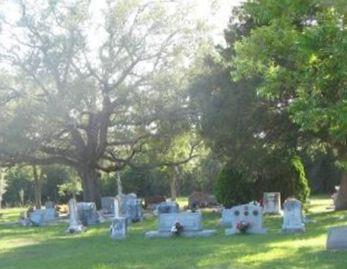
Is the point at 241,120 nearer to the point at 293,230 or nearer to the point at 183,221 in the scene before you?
the point at 183,221

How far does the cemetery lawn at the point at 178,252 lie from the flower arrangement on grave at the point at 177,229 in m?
0.65

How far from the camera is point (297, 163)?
3397 cm

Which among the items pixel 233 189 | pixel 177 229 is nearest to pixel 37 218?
pixel 233 189

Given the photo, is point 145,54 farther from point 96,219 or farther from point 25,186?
point 25,186

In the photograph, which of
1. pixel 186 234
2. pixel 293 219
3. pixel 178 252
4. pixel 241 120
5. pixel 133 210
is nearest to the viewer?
pixel 178 252

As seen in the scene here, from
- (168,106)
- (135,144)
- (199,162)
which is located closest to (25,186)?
(199,162)

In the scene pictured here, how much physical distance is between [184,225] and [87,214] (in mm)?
9195

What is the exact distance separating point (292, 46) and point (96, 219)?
68.3ft

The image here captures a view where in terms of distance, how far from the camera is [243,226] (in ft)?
65.2

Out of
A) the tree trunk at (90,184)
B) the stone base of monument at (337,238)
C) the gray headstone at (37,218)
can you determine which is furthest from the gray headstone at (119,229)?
the tree trunk at (90,184)

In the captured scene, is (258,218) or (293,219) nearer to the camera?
(293,219)

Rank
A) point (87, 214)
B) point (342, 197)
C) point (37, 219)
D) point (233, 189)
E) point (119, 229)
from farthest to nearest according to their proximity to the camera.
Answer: point (233, 189), point (37, 219), point (342, 197), point (87, 214), point (119, 229)

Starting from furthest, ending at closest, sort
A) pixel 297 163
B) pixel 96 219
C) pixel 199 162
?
pixel 199 162 < pixel 297 163 < pixel 96 219

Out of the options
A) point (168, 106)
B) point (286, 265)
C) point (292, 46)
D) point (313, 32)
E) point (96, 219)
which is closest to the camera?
point (313, 32)
